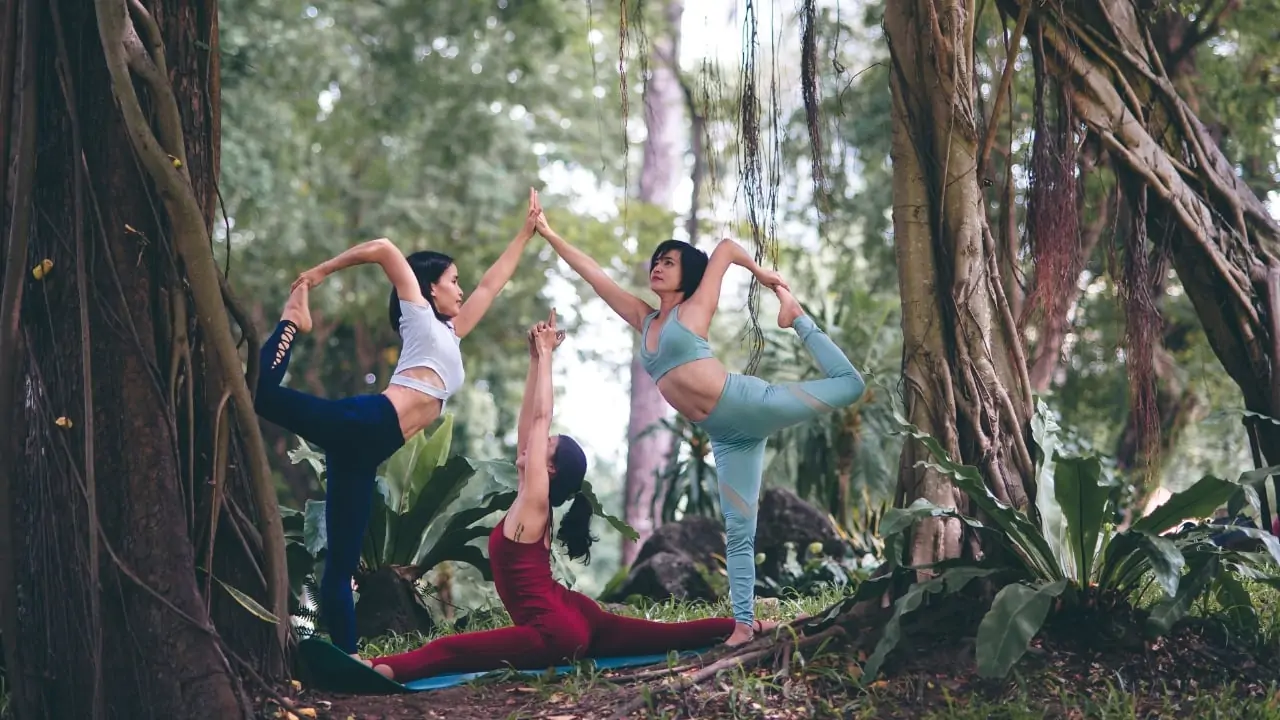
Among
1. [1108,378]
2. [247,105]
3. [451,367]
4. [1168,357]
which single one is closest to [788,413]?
[451,367]

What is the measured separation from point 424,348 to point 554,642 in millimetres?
1292

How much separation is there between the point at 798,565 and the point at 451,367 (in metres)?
3.45

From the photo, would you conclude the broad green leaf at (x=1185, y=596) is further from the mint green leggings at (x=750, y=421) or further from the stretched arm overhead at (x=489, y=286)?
the stretched arm overhead at (x=489, y=286)

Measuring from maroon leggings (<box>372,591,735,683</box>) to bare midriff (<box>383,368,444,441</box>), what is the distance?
0.87 meters

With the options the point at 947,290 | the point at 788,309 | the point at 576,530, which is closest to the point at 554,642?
the point at 576,530

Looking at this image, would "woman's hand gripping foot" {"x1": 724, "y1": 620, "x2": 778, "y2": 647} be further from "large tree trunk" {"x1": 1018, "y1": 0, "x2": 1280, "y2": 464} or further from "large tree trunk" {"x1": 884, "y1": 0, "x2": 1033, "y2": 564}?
"large tree trunk" {"x1": 1018, "y1": 0, "x2": 1280, "y2": 464}

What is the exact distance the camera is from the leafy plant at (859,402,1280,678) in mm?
4223

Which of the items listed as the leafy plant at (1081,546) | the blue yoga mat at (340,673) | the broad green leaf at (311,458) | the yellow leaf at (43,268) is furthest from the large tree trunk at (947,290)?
the broad green leaf at (311,458)

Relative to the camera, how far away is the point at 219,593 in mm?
4180

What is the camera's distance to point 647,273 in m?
15.3

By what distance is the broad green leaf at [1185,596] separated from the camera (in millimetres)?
4199

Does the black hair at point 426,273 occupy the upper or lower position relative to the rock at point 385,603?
upper

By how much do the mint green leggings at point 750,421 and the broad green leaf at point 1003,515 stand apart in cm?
38

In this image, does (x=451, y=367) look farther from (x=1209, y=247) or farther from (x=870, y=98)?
(x=870, y=98)
